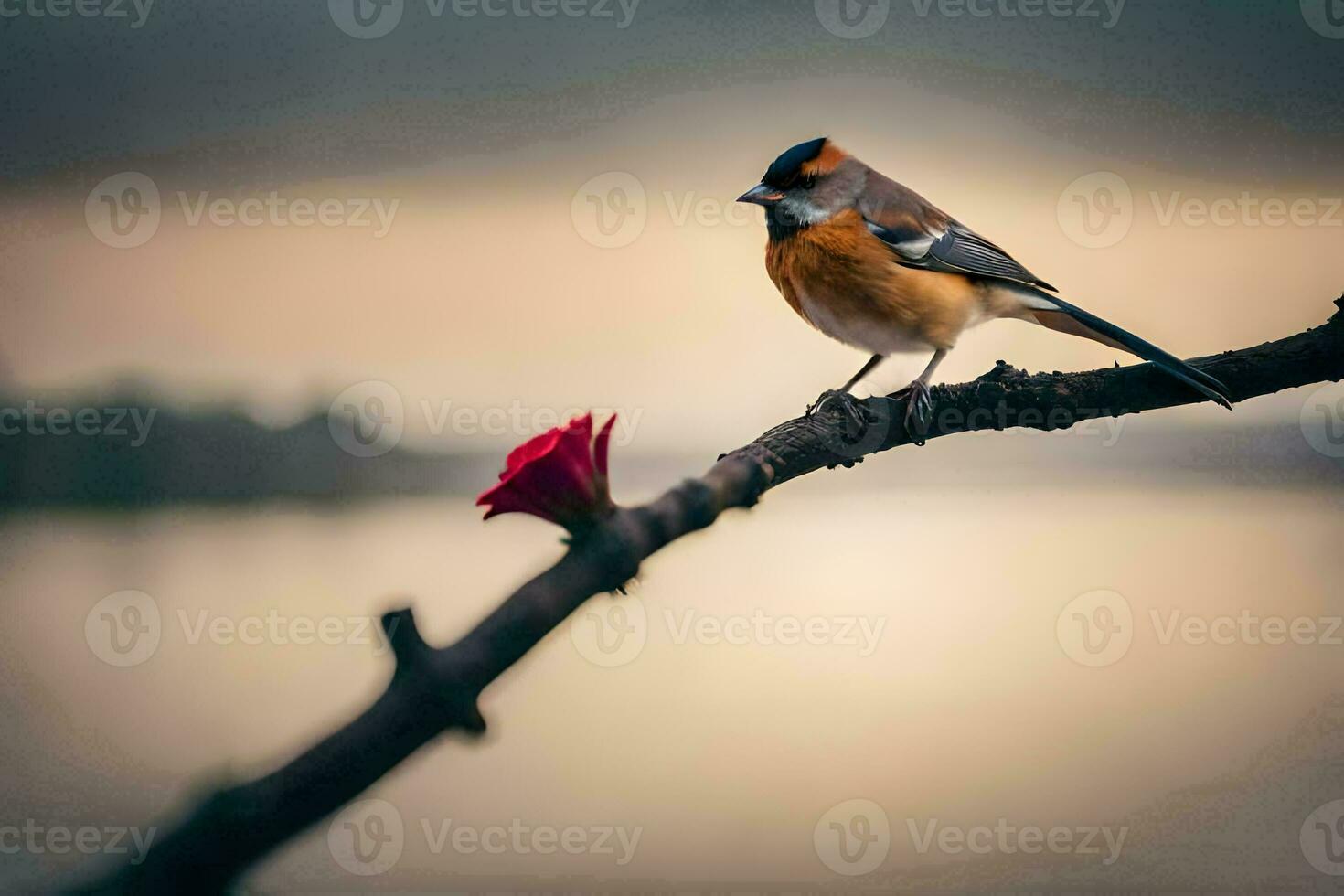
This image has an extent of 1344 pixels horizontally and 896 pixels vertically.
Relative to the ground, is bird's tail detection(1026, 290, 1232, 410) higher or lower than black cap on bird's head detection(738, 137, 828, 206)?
lower

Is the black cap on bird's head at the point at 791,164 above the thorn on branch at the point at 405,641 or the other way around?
above

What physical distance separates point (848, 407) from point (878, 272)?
11cm

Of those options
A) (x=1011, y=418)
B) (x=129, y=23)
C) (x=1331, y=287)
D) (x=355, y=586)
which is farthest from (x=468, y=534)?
(x=1331, y=287)

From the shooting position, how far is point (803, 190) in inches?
32.7

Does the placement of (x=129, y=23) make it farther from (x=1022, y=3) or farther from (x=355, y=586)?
(x=1022, y=3)

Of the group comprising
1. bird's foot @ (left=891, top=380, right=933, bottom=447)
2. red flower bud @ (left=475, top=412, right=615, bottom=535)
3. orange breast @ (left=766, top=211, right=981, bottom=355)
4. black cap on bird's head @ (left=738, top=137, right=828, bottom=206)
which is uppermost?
black cap on bird's head @ (left=738, top=137, right=828, bottom=206)

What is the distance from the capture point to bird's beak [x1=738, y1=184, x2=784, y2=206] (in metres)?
0.82

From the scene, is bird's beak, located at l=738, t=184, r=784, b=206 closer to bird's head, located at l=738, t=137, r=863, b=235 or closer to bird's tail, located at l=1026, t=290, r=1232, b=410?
bird's head, located at l=738, t=137, r=863, b=235

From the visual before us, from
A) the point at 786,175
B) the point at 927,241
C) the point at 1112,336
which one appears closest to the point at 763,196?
the point at 786,175

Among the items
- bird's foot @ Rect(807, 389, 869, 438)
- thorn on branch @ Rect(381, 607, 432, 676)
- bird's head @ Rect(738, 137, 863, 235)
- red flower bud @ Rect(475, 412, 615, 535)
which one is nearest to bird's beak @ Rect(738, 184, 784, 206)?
bird's head @ Rect(738, 137, 863, 235)

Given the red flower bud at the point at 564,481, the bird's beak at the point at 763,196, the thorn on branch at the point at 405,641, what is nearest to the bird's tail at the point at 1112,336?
the bird's beak at the point at 763,196

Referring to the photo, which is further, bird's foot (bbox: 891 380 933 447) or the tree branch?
bird's foot (bbox: 891 380 933 447)

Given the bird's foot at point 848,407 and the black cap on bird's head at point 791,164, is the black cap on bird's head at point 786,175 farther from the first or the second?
the bird's foot at point 848,407

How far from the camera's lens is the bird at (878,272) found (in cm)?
83
